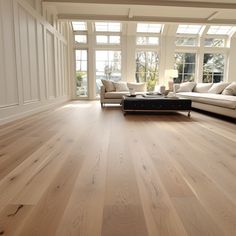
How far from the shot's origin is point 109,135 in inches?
105

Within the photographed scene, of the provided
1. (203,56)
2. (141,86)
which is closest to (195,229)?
(141,86)

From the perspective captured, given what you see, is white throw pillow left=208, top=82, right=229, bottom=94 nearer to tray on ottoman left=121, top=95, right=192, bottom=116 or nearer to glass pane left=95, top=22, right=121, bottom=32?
tray on ottoman left=121, top=95, right=192, bottom=116

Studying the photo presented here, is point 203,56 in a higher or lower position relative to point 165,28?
lower

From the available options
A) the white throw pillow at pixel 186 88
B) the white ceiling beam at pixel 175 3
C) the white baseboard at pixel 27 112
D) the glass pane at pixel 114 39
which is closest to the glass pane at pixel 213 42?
the white ceiling beam at pixel 175 3

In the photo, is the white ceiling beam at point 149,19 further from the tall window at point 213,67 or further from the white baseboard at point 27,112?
the white baseboard at point 27,112

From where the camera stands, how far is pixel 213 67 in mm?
8914

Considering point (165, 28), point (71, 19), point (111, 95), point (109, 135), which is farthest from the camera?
point (165, 28)

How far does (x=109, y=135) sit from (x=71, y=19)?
18.3 ft

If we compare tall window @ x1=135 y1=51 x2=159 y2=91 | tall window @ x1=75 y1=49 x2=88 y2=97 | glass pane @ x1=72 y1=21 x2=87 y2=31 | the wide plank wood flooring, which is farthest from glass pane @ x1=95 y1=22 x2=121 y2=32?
the wide plank wood flooring

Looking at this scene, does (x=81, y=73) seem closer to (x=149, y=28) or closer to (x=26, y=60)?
(x=149, y=28)

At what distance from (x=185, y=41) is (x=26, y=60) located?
6657mm

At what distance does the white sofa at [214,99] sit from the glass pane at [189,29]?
3077mm

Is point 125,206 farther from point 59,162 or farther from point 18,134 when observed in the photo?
point 18,134

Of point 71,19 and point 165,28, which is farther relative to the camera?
point 165,28
